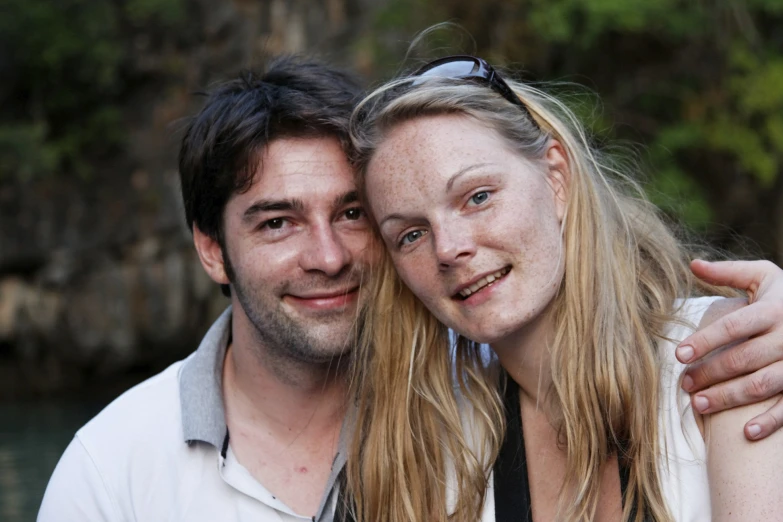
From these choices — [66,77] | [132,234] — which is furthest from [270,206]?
[66,77]

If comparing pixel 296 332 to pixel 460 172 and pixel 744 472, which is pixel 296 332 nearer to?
pixel 460 172

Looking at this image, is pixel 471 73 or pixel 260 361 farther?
pixel 260 361

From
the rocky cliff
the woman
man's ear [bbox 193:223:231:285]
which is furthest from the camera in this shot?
the rocky cliff

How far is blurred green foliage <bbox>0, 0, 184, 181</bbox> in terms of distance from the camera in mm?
11086

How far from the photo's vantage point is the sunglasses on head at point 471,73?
7.82 ft

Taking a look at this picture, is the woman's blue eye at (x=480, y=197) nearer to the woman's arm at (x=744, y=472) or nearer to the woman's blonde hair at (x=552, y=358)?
A: the woman's blonde hair at (x=552, y=358)

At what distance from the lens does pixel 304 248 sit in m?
2.75

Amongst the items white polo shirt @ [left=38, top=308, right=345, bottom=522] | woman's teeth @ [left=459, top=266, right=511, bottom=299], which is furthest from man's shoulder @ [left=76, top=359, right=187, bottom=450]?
woman's teeth @ [left=459, top=266, right=511, bottom=299]

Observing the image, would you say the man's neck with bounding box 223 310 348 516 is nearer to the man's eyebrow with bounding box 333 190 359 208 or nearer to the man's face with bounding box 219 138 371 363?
the man's face with bounding box 219 138 371 363

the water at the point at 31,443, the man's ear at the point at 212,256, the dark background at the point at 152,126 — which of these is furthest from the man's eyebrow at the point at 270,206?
Result: the dark background at the point at 152,126

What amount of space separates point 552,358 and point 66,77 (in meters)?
11.0

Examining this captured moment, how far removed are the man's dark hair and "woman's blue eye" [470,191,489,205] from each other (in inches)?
26.2

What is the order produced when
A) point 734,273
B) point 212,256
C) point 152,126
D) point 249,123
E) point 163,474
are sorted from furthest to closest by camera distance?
point 152,126, point 212,256, point 249,123, point 163,474, point 734,273

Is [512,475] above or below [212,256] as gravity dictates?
below
